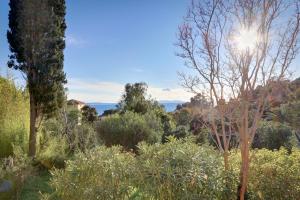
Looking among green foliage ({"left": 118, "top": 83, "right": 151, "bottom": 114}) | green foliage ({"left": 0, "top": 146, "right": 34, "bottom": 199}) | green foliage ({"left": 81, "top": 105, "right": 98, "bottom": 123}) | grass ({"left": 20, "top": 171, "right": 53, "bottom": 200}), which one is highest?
green foliage ({"left": 118, "top": 83, "right": 151, "bottom": 114})

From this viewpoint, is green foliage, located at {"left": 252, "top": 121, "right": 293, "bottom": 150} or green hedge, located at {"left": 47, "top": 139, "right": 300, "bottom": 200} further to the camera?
green foliage, located at {"left": 252, "top": 121, "right": 293, "bottom": 150}

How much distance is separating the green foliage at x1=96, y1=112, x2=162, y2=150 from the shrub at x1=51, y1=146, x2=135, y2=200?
26.3 ft

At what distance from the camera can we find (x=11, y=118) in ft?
34.0

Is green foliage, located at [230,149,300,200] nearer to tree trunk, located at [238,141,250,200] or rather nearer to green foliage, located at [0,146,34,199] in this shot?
tree trunk, located at [238,141,250,200]

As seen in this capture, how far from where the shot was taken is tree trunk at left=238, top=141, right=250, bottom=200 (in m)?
4.45

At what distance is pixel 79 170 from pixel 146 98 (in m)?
13.7

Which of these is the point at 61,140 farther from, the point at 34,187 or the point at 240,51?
the point at 240,51

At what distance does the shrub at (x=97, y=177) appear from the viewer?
3822 millimetres

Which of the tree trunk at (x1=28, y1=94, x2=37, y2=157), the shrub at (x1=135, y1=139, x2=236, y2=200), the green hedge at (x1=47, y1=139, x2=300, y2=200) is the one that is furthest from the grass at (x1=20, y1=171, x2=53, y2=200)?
the shrub at (x1=135, y1=139, x2=236, y2=200)

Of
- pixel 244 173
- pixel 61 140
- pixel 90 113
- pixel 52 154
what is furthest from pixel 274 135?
pixel 90 113

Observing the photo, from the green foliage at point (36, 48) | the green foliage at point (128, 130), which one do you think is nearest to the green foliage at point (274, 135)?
the green foliage at point (128, 130)

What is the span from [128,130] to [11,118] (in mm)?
3944

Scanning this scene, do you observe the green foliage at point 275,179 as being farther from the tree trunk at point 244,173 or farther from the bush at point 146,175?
the bush at point 146,175

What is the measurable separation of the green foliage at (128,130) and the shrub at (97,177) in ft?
26.3
